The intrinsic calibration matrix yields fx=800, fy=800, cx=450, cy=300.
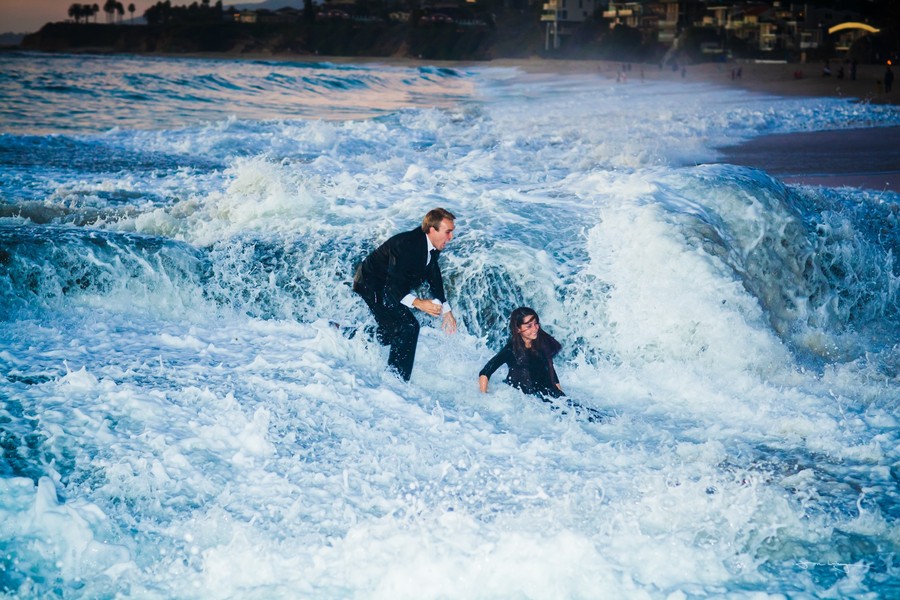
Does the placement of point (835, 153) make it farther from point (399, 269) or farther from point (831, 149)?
point (399, 269)

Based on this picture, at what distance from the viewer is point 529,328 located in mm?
6449

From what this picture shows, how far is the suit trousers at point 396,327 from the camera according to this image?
681 cm

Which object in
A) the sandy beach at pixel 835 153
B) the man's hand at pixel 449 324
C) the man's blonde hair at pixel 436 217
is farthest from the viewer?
the sandy beach at pixel 835 153

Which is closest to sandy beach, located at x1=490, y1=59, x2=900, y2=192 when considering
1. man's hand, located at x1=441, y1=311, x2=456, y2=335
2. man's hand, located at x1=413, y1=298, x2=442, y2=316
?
man's hand, located at x1=441, y1=311, x2=456, y2=335

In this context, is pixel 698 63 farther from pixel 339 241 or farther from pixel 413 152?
pixel 339 241

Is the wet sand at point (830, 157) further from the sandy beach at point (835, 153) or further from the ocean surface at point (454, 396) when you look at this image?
the ocean surface at point (454, 396)

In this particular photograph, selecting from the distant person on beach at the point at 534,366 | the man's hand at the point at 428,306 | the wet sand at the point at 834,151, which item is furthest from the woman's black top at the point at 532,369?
the wet sand at the point at 834,151

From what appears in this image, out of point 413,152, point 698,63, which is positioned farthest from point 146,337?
point 698,63

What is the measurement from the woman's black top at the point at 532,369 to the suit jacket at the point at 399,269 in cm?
71

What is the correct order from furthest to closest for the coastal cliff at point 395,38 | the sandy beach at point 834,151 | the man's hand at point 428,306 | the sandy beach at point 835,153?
the coastal cliff at point 395,38, the sandy beach at point 834,151, the sandy beach at point 835,153, the man's hand at point 428,306

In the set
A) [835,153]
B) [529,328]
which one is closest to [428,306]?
[529,328]

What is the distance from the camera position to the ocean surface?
4.64 meters

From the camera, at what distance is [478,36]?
404ft

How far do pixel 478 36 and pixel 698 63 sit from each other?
43244 millimetres
